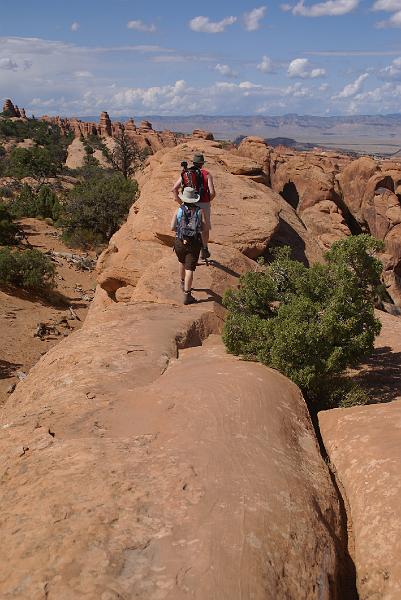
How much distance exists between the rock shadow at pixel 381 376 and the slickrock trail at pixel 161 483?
1.32 meters

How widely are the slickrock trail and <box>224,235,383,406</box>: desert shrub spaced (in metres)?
0.29

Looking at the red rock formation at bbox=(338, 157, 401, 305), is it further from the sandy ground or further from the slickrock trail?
the slickrock trail

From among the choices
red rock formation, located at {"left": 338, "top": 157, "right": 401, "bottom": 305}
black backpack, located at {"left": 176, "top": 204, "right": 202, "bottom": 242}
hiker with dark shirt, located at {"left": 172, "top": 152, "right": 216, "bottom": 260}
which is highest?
hiker with dark shirt, located at {"left": 172, "top": 152, "right": 216, "bottom": 260}

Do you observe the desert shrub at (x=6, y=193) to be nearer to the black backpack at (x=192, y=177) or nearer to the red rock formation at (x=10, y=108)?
the black backpack at (x=192, y=177)

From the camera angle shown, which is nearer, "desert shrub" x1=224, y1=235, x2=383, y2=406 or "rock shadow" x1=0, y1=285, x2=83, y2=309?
"desert shrub" x1=224, y1=235, x2=383, y2=406

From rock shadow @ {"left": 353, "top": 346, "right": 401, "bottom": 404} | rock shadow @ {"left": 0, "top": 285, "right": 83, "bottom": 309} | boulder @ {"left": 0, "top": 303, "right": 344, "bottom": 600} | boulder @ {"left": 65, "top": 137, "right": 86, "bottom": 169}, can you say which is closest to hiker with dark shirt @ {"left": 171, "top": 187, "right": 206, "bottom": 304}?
rock shadow @ {"left": 353, "top": 346, "right": 401, "bottom": 404}

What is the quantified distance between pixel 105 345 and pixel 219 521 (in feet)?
11.5

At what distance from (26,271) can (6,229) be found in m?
7.92

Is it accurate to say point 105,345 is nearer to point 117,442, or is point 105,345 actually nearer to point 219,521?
point 117,442

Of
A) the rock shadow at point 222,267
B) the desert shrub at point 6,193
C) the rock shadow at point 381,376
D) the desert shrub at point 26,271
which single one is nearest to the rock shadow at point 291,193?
the desert shrub at point 26,271

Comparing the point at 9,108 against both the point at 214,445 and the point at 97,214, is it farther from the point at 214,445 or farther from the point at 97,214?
the point at 214,445

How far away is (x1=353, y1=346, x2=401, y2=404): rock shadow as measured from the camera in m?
6.09

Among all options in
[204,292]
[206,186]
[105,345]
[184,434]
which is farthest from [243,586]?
[206,186]

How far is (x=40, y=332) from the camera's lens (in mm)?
15227
